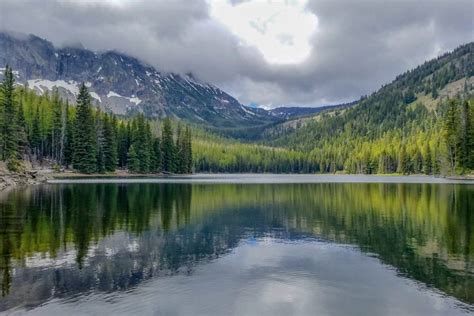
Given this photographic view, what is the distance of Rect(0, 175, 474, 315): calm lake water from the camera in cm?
1731

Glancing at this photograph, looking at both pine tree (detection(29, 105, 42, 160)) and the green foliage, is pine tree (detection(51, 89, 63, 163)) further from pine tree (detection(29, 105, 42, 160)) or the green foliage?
the green foliage

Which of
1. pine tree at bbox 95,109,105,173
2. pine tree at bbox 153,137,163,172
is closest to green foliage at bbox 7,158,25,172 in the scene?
pine tree at bbox 95,109,105,173

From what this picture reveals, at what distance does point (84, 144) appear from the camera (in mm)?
130750

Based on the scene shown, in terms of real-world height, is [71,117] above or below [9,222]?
above

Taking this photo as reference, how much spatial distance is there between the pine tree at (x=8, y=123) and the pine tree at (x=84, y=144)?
1196 inches

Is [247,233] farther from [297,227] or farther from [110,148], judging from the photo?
[110,148]

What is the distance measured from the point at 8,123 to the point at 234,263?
88.0 metres

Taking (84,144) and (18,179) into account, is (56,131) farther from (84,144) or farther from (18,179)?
(18,179)

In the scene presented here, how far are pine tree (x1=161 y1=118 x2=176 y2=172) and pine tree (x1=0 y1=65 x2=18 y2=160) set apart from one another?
233ft

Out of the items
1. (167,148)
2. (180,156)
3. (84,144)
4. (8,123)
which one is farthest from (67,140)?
(180,156)

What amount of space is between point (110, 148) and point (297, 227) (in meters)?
114

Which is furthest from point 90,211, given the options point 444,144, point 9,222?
point 444,144

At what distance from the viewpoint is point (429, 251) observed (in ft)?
89.0

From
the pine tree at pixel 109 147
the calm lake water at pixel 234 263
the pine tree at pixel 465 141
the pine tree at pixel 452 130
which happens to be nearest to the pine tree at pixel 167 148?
the pine tree at pixel 109 147
